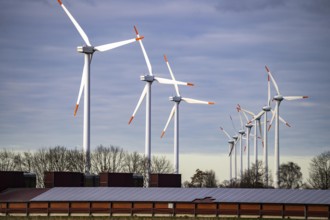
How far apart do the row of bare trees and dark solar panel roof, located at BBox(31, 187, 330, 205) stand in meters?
40.7

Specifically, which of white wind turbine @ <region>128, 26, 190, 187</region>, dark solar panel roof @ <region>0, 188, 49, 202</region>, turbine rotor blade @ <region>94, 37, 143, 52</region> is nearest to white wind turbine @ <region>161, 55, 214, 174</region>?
white wind turbine @ <region>128, 26, 190, 187</region>

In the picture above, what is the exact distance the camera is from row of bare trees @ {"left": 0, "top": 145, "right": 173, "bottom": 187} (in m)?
151

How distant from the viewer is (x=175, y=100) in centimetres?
15150

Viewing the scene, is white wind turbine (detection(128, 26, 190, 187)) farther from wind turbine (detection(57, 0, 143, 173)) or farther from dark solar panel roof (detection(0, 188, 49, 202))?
dark solar panel roof (detection(0, 188, 49, 202))

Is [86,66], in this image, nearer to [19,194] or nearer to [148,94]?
[148,94]

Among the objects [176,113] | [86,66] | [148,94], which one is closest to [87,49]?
[86,66]

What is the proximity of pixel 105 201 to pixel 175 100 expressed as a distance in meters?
51.5

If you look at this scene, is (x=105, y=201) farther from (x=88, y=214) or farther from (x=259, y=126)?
(x=259, y=126)

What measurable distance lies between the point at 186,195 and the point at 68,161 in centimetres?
5146

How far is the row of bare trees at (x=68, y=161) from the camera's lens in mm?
151375

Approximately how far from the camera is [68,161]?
15125 centimetres

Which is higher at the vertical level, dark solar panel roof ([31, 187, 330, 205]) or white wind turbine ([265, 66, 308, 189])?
white wind turbine ([265, 66, 308, 189])

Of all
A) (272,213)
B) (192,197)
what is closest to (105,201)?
(192,197)

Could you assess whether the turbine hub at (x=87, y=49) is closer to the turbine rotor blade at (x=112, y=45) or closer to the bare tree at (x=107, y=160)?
the turbine rotor blade at (x=112, y=45)
